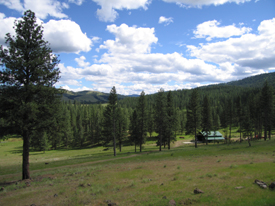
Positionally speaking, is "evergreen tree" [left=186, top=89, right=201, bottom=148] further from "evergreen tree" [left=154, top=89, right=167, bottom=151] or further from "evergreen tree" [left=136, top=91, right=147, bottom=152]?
"evergreen tree" [left=136, top=91, right=147, bottom=152]

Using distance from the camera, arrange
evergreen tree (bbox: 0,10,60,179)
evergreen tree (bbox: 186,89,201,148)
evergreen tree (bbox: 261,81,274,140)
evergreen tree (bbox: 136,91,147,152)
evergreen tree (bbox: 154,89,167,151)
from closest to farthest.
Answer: evergreen tree (bbox: 0,10,60,179), evergreen tree (bbox: 154,89,167,151), evergreen tree (bbox: 136,91,147,152), evergreen tree (bbox: 186,89,201,148), evergreen tree (bbox: 261,81,274,140)

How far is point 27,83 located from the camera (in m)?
16.3

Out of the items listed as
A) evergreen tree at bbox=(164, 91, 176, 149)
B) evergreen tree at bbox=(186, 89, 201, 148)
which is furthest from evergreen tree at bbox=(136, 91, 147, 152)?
evergreen tree at bbox=(186, 89, 201, 148)

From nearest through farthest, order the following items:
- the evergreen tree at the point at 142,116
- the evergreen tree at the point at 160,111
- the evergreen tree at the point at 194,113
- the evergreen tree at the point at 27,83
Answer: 1. the evergreen tree at the point at 27,83
2. the evergreen tree at the point at 160,111
3. the evergreen tree at the point at 142,116
4. the evergreen tree at the point at 194,113

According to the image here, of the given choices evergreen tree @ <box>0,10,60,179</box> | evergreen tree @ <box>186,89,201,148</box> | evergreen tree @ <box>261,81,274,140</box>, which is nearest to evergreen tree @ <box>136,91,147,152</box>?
evergreen tree @ <box>186,89,201,148</box>

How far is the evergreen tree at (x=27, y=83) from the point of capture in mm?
14938

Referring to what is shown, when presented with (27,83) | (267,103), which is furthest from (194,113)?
(27,83)

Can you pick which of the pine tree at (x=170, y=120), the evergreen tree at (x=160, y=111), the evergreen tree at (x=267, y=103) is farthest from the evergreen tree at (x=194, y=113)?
the evergreen tree at (x=267, y=103)

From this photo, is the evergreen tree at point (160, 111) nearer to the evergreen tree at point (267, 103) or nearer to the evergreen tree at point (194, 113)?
the evergreen tree at point (194, 113)

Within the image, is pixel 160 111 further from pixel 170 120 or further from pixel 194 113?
pixel 194 113

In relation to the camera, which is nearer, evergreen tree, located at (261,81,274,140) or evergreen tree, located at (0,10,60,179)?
evergreen tree, located at (0,10,60,179)

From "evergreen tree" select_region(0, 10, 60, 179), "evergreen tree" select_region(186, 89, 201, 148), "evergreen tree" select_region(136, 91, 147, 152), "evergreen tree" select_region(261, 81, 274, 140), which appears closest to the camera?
"evergreen tree" select_region(0, 10, 60, 179)

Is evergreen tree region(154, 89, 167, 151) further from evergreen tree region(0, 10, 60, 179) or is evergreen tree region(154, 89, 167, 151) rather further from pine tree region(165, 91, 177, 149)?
evergreen tree region(0, 10, 60, 179)

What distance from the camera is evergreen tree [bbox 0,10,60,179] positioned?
1494cm
